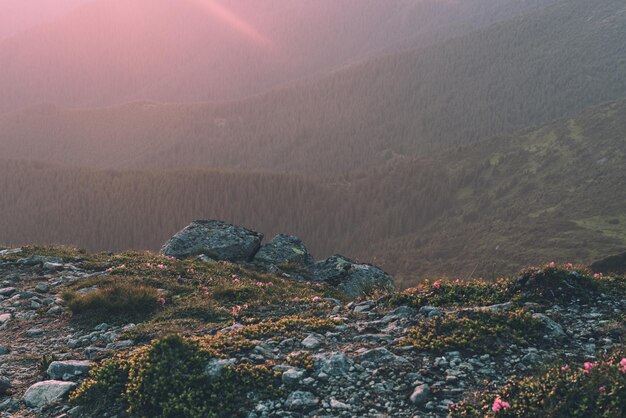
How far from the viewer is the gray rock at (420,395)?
798cm

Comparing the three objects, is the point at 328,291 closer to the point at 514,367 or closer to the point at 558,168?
the point at 514,367

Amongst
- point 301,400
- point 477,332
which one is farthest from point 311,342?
point 477,332

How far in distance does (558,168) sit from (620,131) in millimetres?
22254

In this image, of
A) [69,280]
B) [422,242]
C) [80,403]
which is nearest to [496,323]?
[80,403]

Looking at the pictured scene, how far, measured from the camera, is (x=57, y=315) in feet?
47.1

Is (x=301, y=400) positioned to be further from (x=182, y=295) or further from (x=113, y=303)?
(x=182, y=295)

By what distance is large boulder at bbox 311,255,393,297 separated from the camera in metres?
23.9

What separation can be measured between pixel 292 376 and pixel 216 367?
1526 millimetres

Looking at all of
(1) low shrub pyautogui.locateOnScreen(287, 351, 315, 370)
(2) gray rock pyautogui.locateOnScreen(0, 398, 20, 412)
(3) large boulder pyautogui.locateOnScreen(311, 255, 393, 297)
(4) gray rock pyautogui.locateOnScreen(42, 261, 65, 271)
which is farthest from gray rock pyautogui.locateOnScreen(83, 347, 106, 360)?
(3) large boulder pyautogui.locateOnScreen(311, 255, 393, 297)

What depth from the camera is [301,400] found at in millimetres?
8164

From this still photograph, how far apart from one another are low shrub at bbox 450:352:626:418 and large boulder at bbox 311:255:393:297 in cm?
1547

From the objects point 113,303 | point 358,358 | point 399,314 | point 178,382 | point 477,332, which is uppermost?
point 477,332

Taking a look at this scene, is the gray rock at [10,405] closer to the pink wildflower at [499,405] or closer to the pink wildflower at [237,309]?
the pink wildflower at [237,309]

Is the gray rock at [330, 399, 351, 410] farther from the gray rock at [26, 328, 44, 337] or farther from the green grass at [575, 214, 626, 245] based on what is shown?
the green grass at [575, 214, 626, 245]
